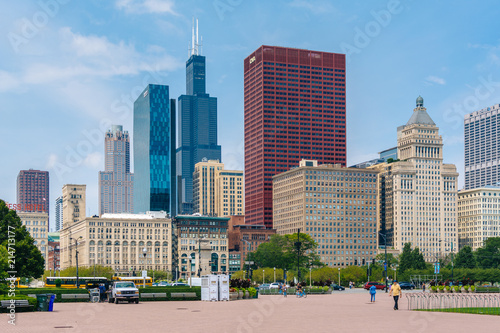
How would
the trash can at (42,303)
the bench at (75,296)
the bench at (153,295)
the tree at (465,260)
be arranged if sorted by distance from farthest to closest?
the tree at (465,260) < the bench at (153,295) < the bench at (75,296) < the trash can at (42,303)

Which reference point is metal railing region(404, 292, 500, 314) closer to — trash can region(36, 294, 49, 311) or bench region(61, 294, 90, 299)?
trash can region(36, 294, 49, 311)

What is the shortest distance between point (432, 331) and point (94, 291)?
37.6 m

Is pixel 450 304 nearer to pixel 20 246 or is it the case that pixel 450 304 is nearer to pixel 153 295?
pixel 153 295

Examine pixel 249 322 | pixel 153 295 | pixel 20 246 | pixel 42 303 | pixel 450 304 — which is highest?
pixel 20 246

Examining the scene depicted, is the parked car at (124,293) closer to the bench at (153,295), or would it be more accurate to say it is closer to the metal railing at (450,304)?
the bench at (153,295)

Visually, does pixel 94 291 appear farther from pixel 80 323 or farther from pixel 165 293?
pixel 80 323

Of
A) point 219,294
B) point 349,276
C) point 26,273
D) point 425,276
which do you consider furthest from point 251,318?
point 425,276

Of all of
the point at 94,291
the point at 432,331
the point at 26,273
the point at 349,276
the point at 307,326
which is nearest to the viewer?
the point at 432,331

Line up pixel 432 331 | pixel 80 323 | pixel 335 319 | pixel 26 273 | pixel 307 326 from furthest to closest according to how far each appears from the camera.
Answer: pixel 26 273, pixel 335 319, pixel 80 323, pixel 307 326, pixel 432 331

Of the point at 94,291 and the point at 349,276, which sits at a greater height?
the point at 94,291

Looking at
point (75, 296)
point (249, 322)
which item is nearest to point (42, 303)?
point (75, 296)

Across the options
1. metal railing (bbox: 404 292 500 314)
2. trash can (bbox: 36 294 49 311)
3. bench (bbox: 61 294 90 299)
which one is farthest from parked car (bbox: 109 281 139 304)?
metal railing (bbox: 404 292 500 314)

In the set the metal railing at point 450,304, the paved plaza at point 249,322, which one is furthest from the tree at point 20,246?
the metal railing at point 450,304

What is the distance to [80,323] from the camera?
38.7 m
